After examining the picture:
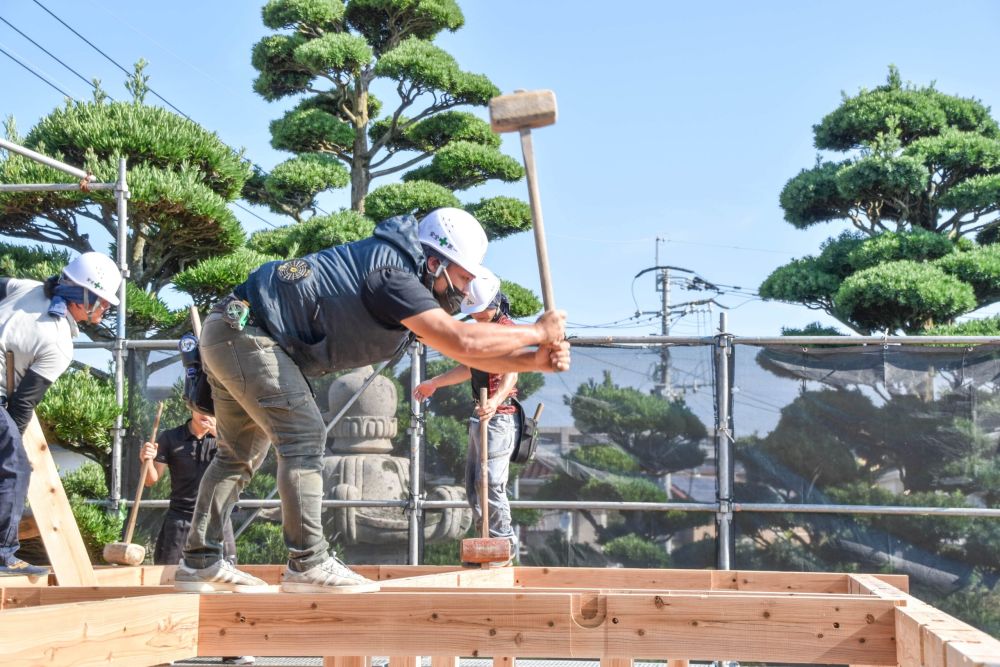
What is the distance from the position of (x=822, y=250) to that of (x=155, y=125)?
9151mm

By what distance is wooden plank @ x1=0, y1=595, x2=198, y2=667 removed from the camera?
105 inches

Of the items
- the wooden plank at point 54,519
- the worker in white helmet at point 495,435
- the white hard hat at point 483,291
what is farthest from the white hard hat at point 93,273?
the worker in white helmet at point 495,435

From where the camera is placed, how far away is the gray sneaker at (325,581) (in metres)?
3.54

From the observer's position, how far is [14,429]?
4.74 meters

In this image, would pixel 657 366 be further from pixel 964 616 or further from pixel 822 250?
pixel 822 250

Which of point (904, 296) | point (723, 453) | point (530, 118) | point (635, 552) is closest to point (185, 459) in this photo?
point (635, 552)

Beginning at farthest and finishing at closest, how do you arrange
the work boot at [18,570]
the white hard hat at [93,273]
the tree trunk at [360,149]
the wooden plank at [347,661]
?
the tree trunk at [360,149], the white hard hat at [93,273], the wooden plank at [347,661], the work boot at [18,570]

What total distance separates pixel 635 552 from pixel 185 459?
134 inches

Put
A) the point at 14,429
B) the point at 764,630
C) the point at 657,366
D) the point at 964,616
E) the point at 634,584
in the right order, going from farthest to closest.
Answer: the point at 657,366, the point at 964,616, the point at 634,584, the point at 14,429, the point at 764,630

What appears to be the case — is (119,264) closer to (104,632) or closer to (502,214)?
(104,632)

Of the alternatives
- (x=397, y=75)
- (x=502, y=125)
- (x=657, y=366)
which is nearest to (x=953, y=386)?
(x=657, y=366)

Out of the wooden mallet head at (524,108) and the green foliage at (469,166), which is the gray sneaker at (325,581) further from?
the green foliage at (469,166)

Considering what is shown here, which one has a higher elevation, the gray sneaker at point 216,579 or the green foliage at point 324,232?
the green foliage at point 324,232

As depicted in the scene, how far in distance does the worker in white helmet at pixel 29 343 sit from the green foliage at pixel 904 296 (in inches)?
394
